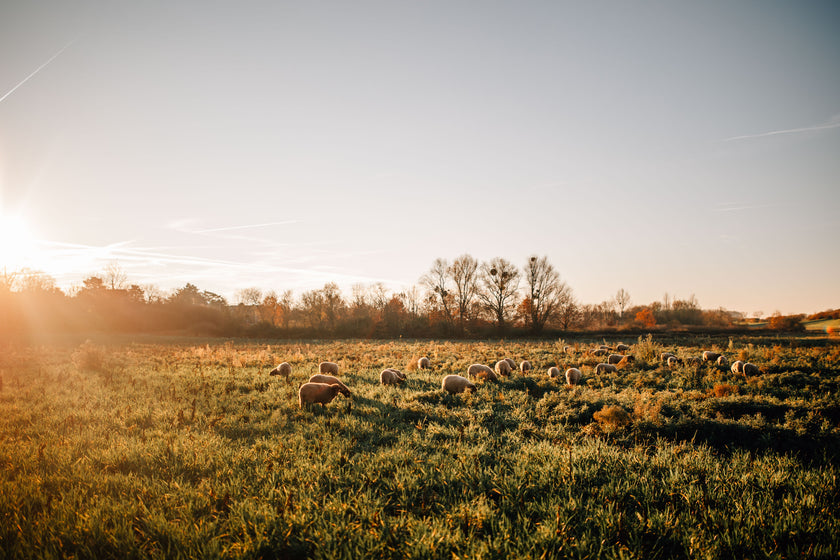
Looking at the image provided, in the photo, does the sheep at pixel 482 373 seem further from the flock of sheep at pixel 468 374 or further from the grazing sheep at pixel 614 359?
the grazing sheep at pixel 614 359

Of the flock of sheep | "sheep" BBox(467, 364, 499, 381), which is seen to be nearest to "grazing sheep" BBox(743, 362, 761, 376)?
the flock of sheep

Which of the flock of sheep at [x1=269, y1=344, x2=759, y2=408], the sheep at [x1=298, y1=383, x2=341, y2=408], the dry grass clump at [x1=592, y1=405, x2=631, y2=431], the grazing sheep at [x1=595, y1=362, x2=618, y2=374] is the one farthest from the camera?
the grazing sheep at [x1=595, y1=362, x2=618, y2=374]

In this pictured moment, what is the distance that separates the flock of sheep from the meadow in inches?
19.1

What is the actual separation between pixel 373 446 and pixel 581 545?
147 inches

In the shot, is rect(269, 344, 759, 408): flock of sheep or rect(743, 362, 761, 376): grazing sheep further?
rect(743, 362, 761, 376): grazing sheep

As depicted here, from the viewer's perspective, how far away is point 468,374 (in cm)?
1278

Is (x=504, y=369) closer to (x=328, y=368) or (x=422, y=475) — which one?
(x=328, y=368)

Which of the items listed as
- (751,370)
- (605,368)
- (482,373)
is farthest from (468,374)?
(751,370)

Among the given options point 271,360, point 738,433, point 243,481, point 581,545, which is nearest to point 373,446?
point 243,481

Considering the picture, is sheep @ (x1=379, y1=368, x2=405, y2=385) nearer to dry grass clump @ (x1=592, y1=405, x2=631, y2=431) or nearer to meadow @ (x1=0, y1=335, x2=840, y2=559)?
meadow @ (x1=0, y1=335, x2=840, y2=559)

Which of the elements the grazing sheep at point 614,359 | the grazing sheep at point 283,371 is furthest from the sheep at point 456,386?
the grazing sheep at point 614,359

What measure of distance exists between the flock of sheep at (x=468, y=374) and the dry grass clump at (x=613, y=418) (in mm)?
3537

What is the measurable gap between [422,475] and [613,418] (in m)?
4.90

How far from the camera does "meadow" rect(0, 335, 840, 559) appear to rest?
11.3 ft
